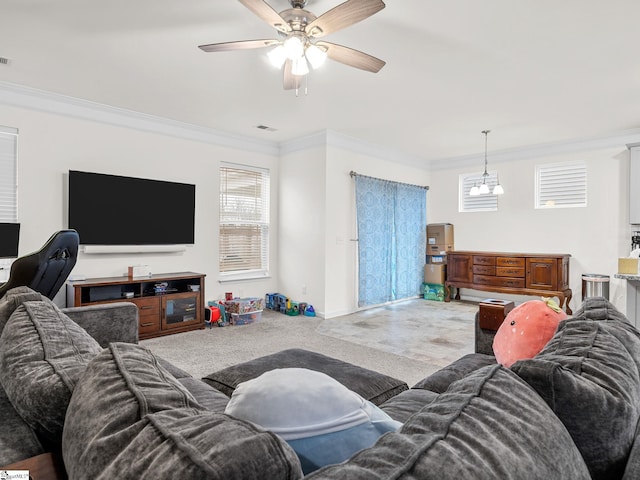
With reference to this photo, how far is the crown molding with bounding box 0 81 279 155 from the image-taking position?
3.77m

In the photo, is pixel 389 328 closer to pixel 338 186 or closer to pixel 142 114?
pixel 338 186

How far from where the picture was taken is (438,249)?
6.88 meters

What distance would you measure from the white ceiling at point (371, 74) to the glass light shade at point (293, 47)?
14.5 inches

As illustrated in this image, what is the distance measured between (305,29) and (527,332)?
212cm

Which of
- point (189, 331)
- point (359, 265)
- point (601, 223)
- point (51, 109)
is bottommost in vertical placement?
point (189, 331)

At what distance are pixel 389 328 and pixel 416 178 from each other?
324cm

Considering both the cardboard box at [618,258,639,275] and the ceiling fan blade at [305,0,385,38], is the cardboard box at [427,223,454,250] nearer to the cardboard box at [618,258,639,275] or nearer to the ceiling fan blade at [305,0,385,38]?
the cardboard box at [618,258,639,275]

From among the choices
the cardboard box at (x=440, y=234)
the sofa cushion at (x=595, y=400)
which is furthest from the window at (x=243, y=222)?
the sofa cushion at (x=595, y=400)

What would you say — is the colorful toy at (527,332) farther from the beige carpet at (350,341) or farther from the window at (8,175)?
the window at (8,175)

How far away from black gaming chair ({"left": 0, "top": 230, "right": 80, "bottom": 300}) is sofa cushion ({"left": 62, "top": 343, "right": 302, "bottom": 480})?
2.11m

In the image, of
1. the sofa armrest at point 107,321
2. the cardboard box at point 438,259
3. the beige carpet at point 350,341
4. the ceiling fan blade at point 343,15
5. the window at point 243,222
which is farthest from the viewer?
the cardboard box at point 438,259

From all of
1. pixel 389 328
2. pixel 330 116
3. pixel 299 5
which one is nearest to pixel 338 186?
pixel 330 116

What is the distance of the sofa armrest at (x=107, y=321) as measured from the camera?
2.40 metres

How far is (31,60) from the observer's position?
3182 millimetres
